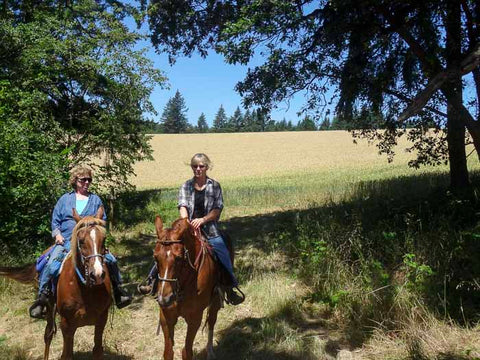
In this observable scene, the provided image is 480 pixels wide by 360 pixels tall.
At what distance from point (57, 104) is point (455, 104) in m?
12.2

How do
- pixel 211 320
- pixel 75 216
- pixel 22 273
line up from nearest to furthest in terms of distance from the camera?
pixel 75 216 < pixel 211 320 < pixel 22 273

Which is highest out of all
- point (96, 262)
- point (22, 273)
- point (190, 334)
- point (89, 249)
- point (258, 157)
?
point (258, 157)

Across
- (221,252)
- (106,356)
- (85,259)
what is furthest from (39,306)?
(221,252)

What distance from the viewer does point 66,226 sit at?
482 cm

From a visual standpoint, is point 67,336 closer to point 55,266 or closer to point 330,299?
point 55,266

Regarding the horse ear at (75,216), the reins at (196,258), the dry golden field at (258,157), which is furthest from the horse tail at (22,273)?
the dry golden field at (258,157)

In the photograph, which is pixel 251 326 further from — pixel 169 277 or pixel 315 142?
pixel 315 142

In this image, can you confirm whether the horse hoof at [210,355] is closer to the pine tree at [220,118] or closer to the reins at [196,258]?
the reins at [196,258]

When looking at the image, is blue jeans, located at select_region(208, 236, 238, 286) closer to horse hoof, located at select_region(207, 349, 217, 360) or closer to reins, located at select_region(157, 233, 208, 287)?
reins, located at select_region(157, 233, 208, 287)

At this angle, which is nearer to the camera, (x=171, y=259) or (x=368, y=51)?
(x=171, y=259)

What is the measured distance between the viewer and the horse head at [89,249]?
396 centimetres

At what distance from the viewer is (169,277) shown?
3.64 meters

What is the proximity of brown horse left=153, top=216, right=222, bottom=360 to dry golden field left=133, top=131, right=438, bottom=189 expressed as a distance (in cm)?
2397

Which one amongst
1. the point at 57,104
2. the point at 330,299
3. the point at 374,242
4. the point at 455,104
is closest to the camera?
the point at 330,299
